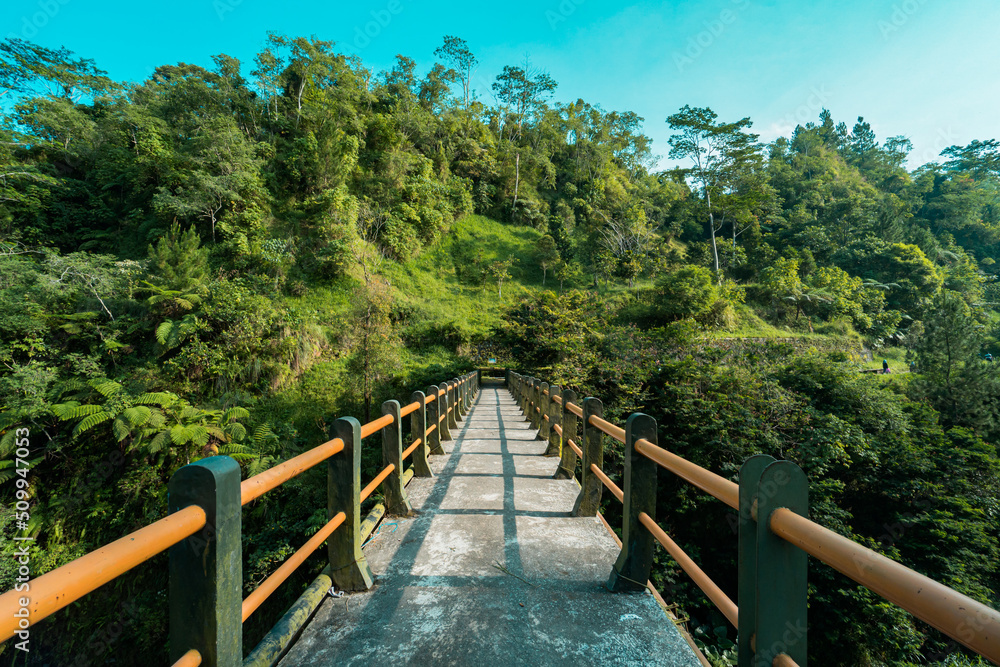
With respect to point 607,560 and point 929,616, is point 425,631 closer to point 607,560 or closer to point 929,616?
point 607,560

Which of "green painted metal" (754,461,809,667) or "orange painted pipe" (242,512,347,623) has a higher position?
"green painted metal" (754,461,809,667)

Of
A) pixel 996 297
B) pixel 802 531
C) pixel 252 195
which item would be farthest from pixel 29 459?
pixel 996 297

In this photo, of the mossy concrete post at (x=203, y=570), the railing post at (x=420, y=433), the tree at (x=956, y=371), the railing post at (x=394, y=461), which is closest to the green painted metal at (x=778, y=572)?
the mossy concrete post at (x=203, y=570)

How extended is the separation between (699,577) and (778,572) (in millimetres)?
625

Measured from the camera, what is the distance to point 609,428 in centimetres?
280

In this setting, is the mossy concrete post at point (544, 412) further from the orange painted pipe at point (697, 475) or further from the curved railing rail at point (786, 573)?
the curved railing rail at point (786, 573)

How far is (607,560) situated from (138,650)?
932 cm

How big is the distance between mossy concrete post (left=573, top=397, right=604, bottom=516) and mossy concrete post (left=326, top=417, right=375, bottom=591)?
1835 millimetres

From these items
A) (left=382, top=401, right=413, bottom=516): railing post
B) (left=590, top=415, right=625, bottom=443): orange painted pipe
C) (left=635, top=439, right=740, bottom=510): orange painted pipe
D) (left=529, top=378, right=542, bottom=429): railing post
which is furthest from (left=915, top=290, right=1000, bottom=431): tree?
(left=382, top=401, right=413, bottom=516): railing post

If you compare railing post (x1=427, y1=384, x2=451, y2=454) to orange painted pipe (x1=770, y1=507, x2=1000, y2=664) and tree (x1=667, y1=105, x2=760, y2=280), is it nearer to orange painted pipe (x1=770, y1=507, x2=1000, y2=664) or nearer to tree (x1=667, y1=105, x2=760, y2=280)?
orange painted pipe (x1=770, y1=507, x2=1000, y2=664)

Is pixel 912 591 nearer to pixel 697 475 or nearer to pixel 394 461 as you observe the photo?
pixel 697 475

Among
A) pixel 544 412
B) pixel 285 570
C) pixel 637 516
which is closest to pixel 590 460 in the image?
pixel 637 516

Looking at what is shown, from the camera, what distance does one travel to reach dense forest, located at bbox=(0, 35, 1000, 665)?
760cm

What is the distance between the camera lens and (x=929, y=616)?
736 mm
